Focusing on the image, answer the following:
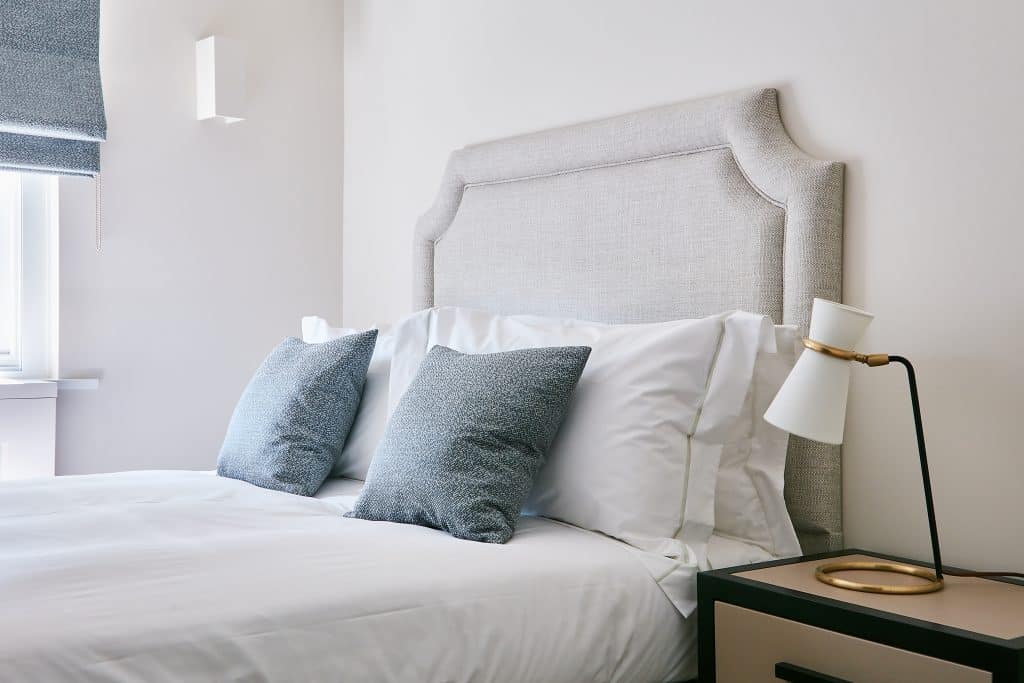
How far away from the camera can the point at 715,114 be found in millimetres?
2139

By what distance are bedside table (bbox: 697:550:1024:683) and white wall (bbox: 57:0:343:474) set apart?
2.00 metres

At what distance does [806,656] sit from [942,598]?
24cm

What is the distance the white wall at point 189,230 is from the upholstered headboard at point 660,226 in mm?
708

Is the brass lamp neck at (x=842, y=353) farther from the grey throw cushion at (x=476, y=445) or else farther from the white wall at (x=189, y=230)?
the white wall at (x=189, y=230)

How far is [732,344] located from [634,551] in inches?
17.0

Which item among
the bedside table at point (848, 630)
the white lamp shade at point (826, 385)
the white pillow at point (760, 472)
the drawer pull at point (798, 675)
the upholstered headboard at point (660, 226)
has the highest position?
the upholstered headboard at point (660, 226)

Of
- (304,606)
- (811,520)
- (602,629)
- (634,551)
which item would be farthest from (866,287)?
(304,606)

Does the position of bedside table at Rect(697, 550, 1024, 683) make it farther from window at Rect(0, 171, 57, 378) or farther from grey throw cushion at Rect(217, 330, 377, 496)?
window at Rect(0, 171, 57, 378)

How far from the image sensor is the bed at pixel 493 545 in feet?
4.32

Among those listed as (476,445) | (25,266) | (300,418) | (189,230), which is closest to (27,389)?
(25,266)

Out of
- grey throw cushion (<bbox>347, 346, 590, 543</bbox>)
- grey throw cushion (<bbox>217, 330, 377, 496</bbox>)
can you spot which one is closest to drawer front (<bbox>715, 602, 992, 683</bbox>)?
grey throw cushion (<bbox>347, 346, 590, 543</bbox>)

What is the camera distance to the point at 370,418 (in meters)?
2.48

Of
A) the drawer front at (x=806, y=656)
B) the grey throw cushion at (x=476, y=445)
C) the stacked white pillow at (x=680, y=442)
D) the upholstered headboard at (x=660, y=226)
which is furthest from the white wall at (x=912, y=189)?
the grey throw cushion at (x=476, y=445)

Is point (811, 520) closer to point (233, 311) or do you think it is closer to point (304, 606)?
point (304, 606)
